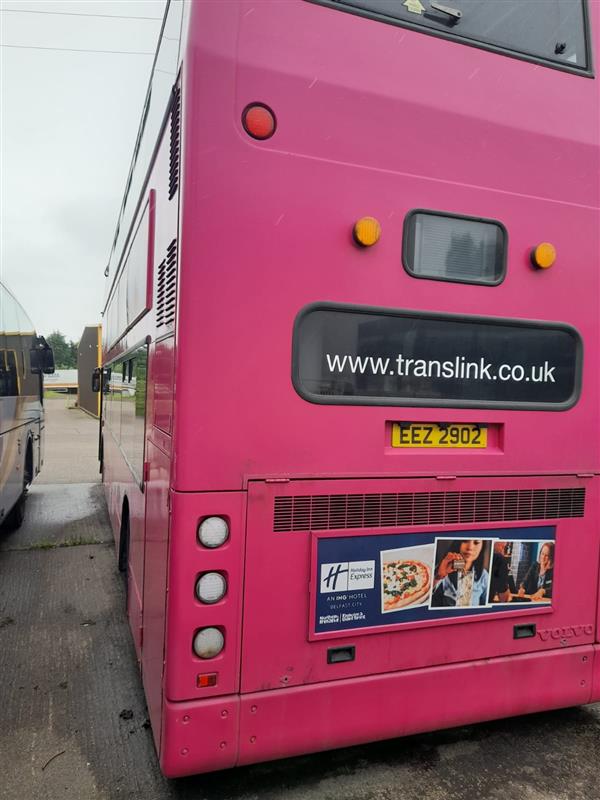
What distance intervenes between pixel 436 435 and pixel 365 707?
1.25 m

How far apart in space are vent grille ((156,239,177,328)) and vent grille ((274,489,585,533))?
96 centimetres

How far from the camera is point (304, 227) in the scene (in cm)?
246

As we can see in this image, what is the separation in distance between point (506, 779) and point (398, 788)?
54 cm

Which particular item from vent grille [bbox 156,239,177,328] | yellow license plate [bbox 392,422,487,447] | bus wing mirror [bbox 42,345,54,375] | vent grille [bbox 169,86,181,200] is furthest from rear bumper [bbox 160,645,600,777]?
bus wing mirror [bbox 42,345,54,375]

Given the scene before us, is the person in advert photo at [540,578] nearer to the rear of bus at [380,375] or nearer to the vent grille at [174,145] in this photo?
the rear of bus at [380,375]

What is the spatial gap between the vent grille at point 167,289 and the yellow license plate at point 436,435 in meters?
1.12

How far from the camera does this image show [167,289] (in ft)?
8.91

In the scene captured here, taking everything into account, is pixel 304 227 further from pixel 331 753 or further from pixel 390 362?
pixel 331 753

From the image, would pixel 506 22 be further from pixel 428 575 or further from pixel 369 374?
pixel 428 575

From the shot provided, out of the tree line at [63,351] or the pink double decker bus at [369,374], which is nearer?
the pink double decker bus at [369,374]

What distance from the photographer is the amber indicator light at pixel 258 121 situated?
2.37 metres

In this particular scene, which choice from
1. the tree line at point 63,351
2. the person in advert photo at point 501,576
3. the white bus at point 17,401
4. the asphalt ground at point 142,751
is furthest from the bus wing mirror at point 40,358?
the tree line at point 63,351

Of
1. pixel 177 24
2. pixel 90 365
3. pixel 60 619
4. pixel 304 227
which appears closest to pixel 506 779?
Result: pixel 304 227

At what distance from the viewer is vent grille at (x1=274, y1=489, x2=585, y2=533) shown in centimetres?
250
